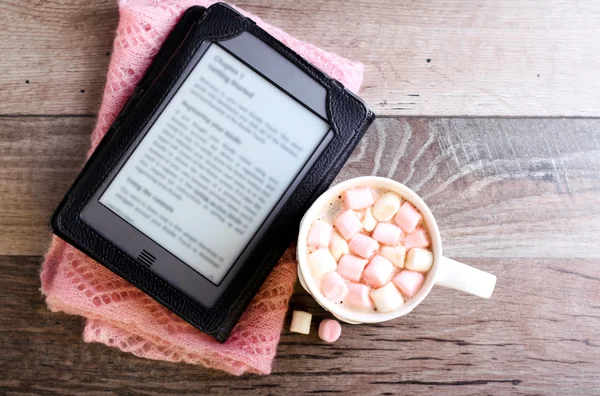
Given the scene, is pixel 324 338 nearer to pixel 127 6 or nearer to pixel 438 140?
pixel 438 140

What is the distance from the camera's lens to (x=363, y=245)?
595mm

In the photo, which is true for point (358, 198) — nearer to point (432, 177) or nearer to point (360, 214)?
point (360, 214)

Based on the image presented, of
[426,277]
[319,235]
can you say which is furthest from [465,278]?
[319,235]

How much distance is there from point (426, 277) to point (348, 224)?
89 millimetres

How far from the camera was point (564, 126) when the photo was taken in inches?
28.7

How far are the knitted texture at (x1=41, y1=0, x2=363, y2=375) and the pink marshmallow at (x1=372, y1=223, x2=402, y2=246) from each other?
0.12m

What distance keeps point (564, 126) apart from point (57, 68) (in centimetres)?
57

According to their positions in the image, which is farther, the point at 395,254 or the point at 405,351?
the point at 405,351

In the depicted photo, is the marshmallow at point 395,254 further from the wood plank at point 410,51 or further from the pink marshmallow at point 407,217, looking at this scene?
the wood plank at point 410,51

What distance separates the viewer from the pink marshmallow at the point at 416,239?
23.8 inches

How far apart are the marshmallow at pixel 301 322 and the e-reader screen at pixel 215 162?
107mm

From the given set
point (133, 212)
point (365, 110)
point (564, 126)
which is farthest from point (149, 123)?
point (564, 126)

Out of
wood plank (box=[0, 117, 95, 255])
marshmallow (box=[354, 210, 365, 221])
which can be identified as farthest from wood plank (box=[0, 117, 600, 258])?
marshmallow (box=[354, 210, 365, 221])

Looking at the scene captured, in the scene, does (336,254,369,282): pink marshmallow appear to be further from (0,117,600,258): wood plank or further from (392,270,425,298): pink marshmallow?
(0,117,600,258): wood plank
